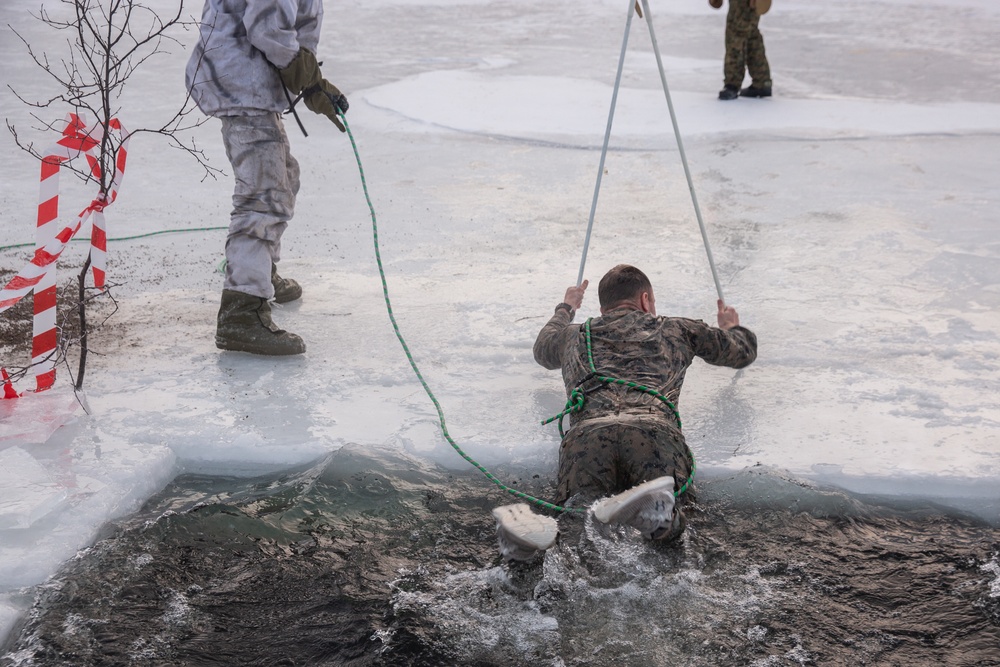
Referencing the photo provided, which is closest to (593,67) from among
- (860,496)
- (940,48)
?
(940,48)

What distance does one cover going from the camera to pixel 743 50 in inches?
325

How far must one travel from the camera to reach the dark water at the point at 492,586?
2.49 m

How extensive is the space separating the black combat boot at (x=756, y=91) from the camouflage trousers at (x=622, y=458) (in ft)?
19.7

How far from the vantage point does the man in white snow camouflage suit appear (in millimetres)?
3879

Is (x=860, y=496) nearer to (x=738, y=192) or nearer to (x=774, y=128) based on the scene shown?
(x=738, y=192)

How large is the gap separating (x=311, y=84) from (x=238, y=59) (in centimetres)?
29

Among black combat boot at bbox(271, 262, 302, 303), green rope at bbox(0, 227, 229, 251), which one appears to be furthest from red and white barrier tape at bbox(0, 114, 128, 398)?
green rope at bbox(0, 227, 229, 251)

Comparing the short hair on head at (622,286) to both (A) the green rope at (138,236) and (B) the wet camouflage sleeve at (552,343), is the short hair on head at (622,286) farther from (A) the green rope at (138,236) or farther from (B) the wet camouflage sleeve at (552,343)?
(A) the green rope at (138,236)

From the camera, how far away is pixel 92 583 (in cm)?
276

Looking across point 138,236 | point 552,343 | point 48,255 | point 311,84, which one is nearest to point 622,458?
point 552,343

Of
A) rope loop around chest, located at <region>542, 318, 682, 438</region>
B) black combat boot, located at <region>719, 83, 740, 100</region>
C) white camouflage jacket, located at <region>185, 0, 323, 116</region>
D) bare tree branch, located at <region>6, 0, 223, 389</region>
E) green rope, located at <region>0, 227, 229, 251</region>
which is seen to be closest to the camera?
rope loop around chest, located at <region>542, 318, 682, 438</region>

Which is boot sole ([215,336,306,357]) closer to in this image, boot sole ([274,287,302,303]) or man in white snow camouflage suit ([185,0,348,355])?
man in white snow camouflage suit ([185,0,348,355])

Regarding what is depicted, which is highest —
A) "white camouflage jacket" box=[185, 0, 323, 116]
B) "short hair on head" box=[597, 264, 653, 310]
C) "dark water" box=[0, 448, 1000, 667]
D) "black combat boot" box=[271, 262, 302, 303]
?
"white camouflage jacket" box=[185, 0, 323, 116]

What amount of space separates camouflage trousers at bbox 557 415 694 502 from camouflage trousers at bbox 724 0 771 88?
19.1ft
